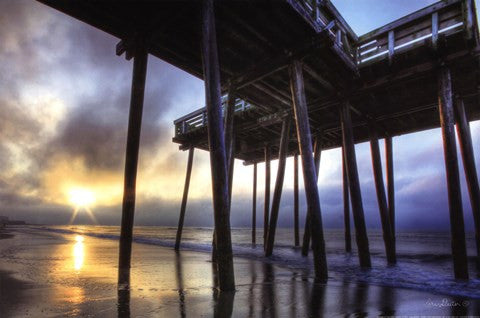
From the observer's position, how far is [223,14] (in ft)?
18.4

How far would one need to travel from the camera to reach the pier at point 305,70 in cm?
512

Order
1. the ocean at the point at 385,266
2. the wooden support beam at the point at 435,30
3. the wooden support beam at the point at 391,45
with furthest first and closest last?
1. the wooden support beam at the point at 391,45
2. the wooden support beam at the point at 435,30
3. the ocean at the point at 385,266

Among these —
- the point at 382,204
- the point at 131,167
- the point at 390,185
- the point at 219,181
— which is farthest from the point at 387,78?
the point at 131,167

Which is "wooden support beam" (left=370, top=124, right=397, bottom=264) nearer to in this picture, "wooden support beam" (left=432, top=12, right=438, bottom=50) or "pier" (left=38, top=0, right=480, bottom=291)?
"pier" (left=38, top=0, right=480, bottom=291)

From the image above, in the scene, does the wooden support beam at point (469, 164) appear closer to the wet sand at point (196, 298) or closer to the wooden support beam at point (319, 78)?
the wooden support beam at point (319, 78)

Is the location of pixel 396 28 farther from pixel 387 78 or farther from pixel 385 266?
pixel 385 266

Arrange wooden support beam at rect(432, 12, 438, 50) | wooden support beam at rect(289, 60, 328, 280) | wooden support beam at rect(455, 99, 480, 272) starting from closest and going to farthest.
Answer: wooden support beam at rect(289, 60, 328, 280) < wooden support beam at rect(432, 12, 438, 50) < wooden support beam at rect(455, 99, 480, 272)

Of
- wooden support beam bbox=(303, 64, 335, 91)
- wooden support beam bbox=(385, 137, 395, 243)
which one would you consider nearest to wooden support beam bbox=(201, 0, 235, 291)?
wooden support beam bbox=(303, 64, 335, 91)

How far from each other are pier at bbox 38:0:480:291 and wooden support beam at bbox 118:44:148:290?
0.02m

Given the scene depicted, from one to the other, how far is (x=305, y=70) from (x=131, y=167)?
5.07m

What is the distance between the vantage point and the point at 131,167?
5262 mm

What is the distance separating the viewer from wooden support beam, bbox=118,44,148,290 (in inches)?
205

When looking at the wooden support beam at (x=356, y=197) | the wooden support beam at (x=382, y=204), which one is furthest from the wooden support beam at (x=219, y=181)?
the wooden support beam at (x=382, y=204)

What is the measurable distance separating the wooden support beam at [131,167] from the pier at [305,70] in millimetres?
20
